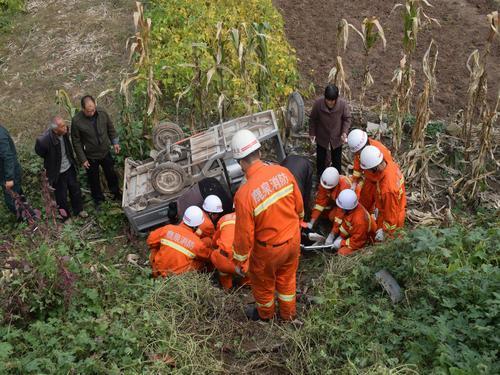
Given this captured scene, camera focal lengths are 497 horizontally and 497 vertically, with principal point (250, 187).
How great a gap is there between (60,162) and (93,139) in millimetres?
526

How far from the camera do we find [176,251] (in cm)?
543

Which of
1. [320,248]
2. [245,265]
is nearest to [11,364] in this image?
[245,265]

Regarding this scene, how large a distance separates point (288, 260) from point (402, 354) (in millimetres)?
1426

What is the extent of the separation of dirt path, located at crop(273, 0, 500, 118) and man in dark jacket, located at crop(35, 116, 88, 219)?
5.07 meters

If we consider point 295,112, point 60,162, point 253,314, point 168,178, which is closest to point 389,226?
point 253,314

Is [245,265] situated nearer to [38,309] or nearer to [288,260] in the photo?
[288,260]

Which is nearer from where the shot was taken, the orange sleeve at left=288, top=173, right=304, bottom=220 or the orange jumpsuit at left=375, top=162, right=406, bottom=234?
the orange sleeve at left=288, top=173, right=304, bottom=220

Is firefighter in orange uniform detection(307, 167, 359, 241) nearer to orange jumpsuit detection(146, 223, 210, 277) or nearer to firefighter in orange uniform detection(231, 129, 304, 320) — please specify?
firefighter in orange uniform detection(231, 129, 304, 320)

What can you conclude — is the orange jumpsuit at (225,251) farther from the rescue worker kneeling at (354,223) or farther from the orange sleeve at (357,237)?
the orange sleeve at (357,237)

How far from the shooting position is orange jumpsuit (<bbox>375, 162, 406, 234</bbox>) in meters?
5.48

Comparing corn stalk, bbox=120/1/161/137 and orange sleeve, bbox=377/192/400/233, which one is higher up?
A: corn stalk, bbox=120/1/161/137

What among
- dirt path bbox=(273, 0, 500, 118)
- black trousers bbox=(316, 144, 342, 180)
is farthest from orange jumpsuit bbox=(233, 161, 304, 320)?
dirt path bbox=(273, 0, 500, 118)

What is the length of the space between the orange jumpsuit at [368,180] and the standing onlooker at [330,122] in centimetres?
68

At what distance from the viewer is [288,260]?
481cm
